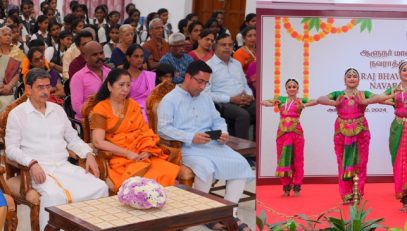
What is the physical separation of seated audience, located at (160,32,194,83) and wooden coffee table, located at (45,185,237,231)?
2.71 meters

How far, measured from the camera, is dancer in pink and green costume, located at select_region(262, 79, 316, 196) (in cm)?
309

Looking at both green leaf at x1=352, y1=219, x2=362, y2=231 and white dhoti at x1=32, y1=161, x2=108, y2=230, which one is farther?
white dhoti at x1=32, y1=161, x2=108, y2=230

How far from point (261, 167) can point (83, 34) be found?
4.27 meters

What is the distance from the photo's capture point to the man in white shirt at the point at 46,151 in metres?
4.19

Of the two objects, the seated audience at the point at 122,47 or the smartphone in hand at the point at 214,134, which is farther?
the seated audience at the point at 122,47

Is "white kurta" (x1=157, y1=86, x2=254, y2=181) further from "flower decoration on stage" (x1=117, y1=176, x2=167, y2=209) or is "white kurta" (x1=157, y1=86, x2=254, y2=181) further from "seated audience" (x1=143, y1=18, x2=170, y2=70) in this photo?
"seated audience" (x1=143, y1=18, x2=170, y2=70)

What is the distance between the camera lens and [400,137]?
3146mm

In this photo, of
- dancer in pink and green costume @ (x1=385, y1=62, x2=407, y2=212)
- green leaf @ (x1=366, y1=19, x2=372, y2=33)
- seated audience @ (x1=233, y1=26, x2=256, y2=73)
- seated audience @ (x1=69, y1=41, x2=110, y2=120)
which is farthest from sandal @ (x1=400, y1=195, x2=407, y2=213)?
seated audience @ (x1=233, y1=26, x2=256, y2=73)

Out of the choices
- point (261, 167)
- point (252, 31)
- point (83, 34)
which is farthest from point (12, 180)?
point (252, 31)

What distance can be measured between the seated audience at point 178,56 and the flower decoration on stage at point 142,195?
9.40ft

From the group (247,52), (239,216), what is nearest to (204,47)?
(247,52)

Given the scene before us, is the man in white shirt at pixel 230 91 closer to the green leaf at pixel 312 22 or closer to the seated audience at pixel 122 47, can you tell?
the seated audience at pixel 122 47

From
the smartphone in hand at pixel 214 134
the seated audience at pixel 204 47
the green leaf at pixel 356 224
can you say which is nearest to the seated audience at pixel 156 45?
the seated audience at pixel 204 47

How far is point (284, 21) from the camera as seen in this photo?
3.04 meters
